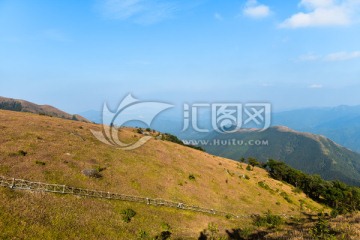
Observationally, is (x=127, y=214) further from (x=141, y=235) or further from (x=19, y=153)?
(x=19, y=153)

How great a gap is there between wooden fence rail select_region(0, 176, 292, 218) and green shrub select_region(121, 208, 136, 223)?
386cm

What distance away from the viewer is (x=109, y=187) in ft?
175

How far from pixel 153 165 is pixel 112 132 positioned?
29591 mm

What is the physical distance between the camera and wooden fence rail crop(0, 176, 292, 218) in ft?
141

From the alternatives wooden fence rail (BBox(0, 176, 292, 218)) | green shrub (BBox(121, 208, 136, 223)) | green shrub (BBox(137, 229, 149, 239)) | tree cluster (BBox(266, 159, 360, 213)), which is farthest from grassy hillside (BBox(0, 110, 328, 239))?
tree cluster (BBox(266, 159, 360, 213))

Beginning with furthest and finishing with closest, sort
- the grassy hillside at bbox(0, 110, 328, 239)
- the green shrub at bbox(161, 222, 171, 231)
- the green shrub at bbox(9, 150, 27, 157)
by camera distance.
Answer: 1. the green shrub at bbox(9, 150, 27, 157)
2. the green shrub at bbox(161, 222, 171, 231)
3. the grassy hillside at bbox(0, 110, 328, 239)

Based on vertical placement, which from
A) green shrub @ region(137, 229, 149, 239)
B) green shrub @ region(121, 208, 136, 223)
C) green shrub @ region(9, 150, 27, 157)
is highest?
green shrub @ region(9, 150, 27, 157)

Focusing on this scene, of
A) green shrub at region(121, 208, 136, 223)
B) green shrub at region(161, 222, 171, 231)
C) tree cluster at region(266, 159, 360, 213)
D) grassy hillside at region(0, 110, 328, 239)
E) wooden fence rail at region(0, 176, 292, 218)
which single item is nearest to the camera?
grassy hillside at region(0, 110, 328, 239)

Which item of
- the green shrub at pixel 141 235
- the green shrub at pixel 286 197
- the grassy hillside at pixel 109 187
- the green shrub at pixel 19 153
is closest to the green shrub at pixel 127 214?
the grassy hillside at pixel 109 187

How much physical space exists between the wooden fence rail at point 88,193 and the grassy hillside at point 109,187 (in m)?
1.26

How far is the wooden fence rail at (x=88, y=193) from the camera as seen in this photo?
1693 inches

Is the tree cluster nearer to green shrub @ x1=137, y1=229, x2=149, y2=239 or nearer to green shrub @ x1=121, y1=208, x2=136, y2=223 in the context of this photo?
green shrub @ x1=121, y1=208, x2=136, y2=223

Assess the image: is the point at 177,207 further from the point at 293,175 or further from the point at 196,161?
the point at 293,175

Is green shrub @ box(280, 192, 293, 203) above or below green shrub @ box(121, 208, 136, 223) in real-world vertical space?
below
